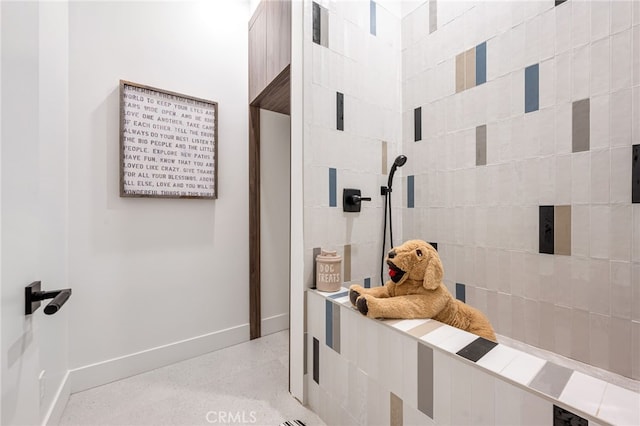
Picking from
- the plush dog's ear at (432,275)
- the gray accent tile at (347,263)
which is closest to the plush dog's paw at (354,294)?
the plush dog's ear at (432,275)

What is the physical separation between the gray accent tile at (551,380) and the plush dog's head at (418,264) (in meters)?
0.35

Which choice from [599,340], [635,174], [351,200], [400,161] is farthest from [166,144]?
[599,340]

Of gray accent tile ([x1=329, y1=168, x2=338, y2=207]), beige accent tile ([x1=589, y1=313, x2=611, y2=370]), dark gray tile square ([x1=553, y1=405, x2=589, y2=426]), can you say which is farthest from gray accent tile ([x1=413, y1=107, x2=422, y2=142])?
dark gray tile square ([x1=553, y1=405, x2=589, y2=426])

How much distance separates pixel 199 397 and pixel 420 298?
4.21 ft

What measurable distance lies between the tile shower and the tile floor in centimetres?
30

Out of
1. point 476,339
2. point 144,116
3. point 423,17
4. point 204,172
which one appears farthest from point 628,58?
point 144,116

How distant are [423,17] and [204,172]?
5.48 ft

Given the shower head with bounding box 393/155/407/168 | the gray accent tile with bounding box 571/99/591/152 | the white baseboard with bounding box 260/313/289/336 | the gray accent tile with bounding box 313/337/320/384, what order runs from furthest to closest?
1. the white baseboard with bounding box 260/313/289/336
2. the shower head with bounding box 393/155/407/168
3. the gray accent tile with bounding box 313/337/320/384
4. the gray accent tile with bounding box 571/99/591/152

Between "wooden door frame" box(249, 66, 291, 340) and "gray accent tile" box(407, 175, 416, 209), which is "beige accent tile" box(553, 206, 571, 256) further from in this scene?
"wooden door frame" box(249, 66, 291, 340)

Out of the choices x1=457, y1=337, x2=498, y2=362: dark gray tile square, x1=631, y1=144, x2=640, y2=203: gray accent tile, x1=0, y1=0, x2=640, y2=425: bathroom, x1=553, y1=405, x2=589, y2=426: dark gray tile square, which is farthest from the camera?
x1=631, y1=144, x2=640, y2=203: gray accent tile

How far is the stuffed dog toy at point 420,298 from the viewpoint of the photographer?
3.18 ft

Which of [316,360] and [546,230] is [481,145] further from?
[316,360]

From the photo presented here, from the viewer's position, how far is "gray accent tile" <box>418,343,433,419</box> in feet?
2.64

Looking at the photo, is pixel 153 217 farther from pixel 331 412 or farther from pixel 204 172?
pixel 331 412
